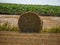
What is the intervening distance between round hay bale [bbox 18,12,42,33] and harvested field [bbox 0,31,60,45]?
0.09 m

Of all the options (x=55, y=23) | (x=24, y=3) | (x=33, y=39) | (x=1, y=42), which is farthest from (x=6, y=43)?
(x=24, y=3)

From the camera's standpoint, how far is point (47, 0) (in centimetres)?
278

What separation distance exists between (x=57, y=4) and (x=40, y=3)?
25cm

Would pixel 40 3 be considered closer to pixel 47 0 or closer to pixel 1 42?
pixel 47 0

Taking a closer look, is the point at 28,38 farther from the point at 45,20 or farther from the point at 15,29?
the point at 45,20

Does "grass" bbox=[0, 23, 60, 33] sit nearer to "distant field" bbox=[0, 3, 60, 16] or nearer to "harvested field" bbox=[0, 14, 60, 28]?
"harvested field" bbox=[0, 14, 60, 28]

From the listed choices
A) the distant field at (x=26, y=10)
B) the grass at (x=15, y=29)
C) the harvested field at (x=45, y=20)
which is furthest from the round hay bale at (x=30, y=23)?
the distant field at (x=26, y=10)

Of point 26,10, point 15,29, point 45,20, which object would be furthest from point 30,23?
point 26,10

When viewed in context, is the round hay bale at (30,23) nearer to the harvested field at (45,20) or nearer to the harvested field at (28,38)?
the harvested field at (28,38)

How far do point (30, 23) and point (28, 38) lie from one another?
19 cm

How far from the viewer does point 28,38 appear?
1.64 meters

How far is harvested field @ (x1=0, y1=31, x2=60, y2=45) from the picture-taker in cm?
161

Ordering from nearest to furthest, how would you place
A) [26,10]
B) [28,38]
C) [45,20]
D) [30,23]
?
[28,38] → [30,23] → [45,20] → [26,10]

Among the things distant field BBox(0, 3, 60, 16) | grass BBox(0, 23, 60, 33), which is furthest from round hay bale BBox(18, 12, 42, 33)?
distant field BBox(0, 3, 60, 16)
